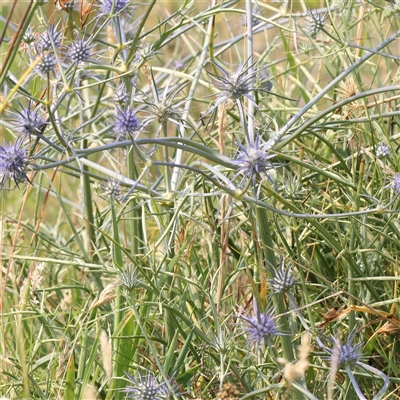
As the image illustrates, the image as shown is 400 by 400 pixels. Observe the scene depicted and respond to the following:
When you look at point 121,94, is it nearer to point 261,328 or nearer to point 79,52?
point 79,52

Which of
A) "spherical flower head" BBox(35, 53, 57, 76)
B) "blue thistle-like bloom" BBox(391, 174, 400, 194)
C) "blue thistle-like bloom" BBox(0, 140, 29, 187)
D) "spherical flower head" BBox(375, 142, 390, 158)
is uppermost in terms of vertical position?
"spherical flower head" BBox(35, 53, 57, 76)

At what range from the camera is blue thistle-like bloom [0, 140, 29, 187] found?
97 cm

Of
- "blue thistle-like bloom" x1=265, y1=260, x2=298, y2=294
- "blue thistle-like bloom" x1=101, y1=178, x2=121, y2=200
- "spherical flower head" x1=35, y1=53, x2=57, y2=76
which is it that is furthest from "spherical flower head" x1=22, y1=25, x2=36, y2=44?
"blue thistle-like bloom" x1=265, y1=260, x2=298, y2=294

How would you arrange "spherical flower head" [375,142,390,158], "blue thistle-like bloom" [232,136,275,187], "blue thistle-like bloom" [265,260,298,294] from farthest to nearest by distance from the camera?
1. "spherical flower head" [375,142,390,158]
2. "blue thistle-like bloom" [265,260,298,294]
3. "blue thistle-like bloom" [232,136,275,187]

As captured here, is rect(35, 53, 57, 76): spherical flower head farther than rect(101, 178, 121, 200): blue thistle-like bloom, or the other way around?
rect(101, 178, 121, 200): blue thistle-like bloom

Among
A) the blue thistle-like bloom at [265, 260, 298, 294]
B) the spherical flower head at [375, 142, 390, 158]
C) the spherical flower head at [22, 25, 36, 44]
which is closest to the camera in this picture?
the blue thistle-like bloom at [265, 260, 298, 294]

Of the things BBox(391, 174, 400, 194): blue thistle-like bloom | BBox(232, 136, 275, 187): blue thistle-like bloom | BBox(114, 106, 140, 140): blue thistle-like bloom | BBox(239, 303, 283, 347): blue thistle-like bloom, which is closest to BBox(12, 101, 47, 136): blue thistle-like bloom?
BBox(114, 106, 140, 140): blue thistle-like bloom

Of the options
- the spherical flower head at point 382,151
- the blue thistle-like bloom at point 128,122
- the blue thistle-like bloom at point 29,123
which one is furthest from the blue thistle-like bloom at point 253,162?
the spherical flower head at point 382,151

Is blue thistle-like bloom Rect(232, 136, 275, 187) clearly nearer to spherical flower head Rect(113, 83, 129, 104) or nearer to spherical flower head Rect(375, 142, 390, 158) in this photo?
spherical flower head Rect(113, 83, 129, 104)

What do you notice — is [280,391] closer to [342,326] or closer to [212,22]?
[342,326]

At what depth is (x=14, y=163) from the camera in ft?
3.18

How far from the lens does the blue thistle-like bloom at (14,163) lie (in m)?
0.97

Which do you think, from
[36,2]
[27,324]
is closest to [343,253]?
[36,2]

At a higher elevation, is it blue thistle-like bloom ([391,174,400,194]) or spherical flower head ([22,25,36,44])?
spherical flower head ([22,25,36,44])
